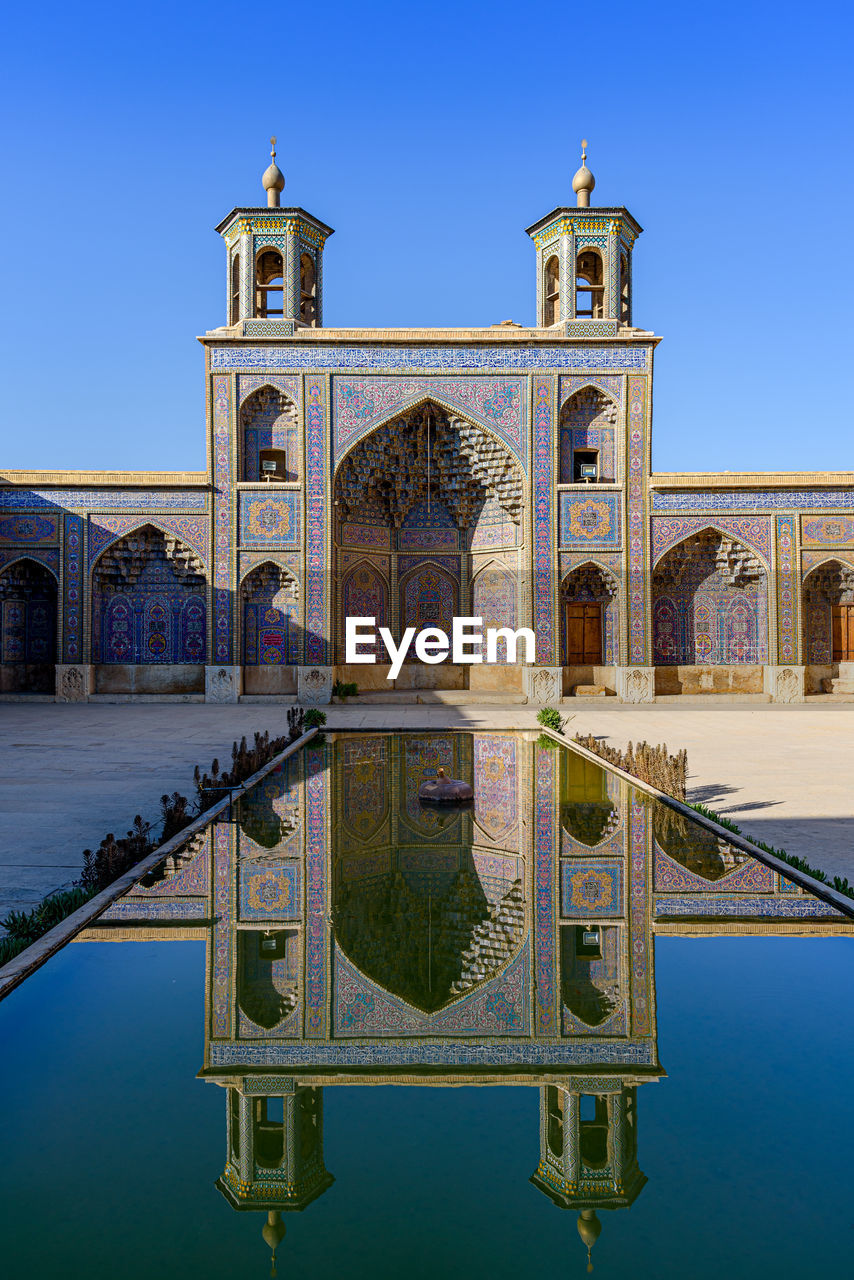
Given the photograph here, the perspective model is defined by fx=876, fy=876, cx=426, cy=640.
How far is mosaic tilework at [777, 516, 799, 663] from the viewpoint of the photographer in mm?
16859

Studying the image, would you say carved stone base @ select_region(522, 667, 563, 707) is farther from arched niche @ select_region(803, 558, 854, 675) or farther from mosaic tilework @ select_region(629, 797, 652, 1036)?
mosaic tilework @ select_region(629, 797, 652, 1036)

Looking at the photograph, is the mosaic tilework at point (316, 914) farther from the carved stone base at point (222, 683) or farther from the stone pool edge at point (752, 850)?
the carved stone base at point (222, 683)

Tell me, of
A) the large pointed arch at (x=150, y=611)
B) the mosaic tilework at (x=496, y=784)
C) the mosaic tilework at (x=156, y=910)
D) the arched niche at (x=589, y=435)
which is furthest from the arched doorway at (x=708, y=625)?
the mosaic tilework at (x=156, y=910)

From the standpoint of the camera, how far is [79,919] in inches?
146

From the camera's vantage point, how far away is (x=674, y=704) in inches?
640

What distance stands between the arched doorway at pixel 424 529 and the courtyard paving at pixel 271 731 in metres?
2.58

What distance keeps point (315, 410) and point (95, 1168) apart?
15.5m

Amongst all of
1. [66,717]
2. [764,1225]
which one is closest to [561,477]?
[66,717]

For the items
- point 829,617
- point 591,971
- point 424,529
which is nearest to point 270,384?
point 424,529

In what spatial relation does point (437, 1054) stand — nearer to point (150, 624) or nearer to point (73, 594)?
point (150, 624)

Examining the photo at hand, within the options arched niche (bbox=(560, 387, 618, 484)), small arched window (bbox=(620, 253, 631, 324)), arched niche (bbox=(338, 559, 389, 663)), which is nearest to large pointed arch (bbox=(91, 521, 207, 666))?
arched niche (bbox=(338, 559, 389, 663))

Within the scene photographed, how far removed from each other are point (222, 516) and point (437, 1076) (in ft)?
48.7

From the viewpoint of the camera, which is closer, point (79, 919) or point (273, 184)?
point (79, 919)

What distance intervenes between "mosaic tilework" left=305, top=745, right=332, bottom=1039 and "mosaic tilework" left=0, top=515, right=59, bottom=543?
1164 centimetres
